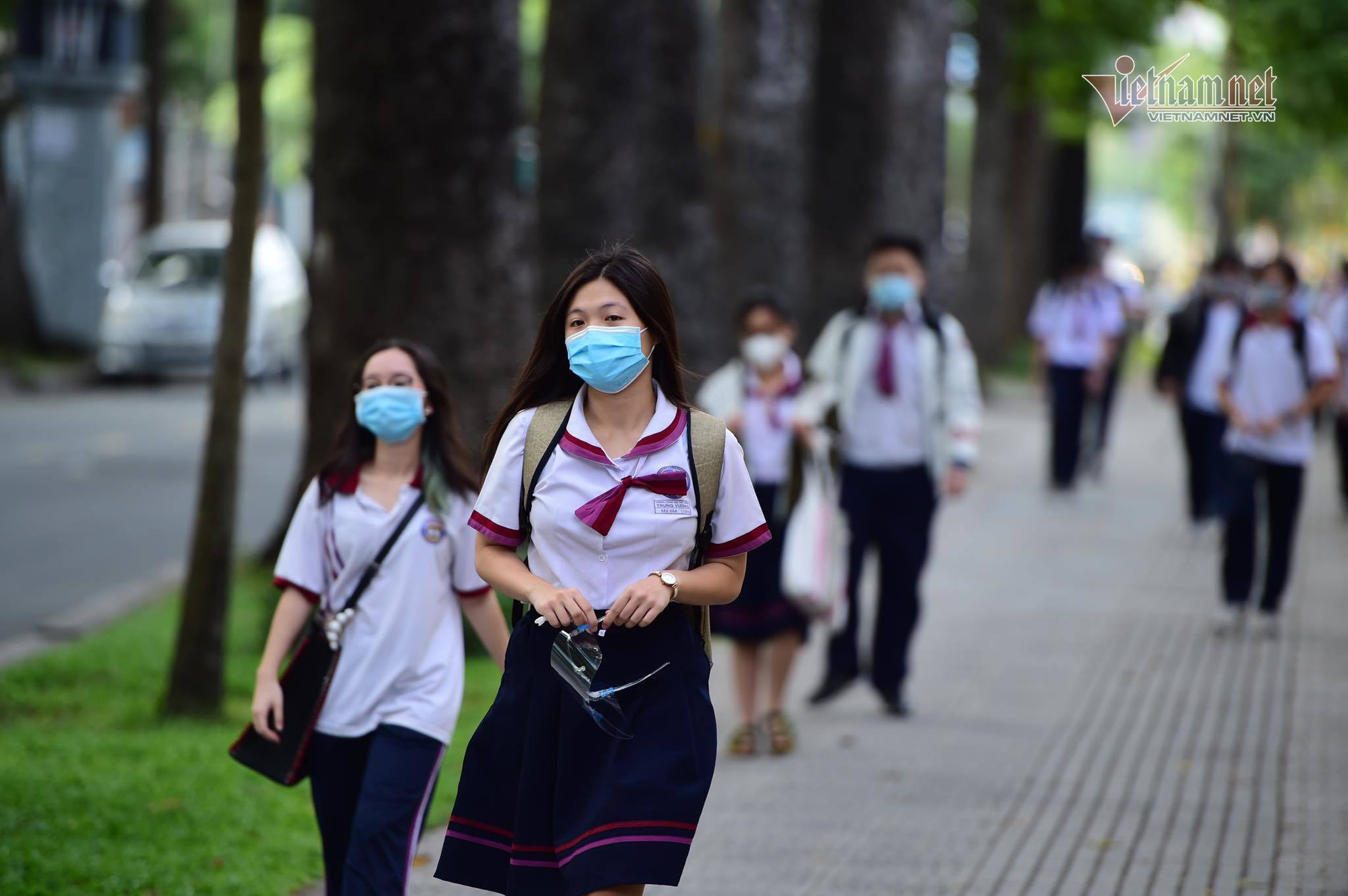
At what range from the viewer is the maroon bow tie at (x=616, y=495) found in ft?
12.9

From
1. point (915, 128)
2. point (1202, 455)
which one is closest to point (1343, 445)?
point (1202, 455)

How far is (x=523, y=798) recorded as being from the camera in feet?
13.0

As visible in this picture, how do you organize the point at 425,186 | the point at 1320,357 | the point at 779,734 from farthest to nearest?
the point at 1320,357, the point at 425,186, the point at 779,734

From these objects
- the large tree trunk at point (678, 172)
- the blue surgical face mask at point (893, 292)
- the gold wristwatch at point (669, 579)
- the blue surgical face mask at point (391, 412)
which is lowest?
the gold wristwatch at point (669, 579)

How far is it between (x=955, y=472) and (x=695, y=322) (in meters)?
4.79

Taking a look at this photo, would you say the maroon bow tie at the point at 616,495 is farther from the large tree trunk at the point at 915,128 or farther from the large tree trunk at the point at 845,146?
the large tree trunk at the point at 845,146

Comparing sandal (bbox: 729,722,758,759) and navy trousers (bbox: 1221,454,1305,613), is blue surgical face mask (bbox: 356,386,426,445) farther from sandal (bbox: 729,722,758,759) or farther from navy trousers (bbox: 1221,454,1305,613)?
navy trousers (bbox: 1221,454,1305,613)

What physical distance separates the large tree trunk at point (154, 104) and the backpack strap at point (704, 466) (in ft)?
93.1

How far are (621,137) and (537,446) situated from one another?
8459mm

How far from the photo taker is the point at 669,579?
12.8ft

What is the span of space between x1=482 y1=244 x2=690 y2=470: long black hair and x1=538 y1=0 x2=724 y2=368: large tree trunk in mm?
7926

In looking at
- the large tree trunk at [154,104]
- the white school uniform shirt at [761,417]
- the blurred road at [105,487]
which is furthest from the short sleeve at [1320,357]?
the large tree trunk at [154,104]

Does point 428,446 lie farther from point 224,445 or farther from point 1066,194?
point 1066,194

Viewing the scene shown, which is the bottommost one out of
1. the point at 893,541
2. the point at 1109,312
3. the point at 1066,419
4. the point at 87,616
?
the point at 87,616
